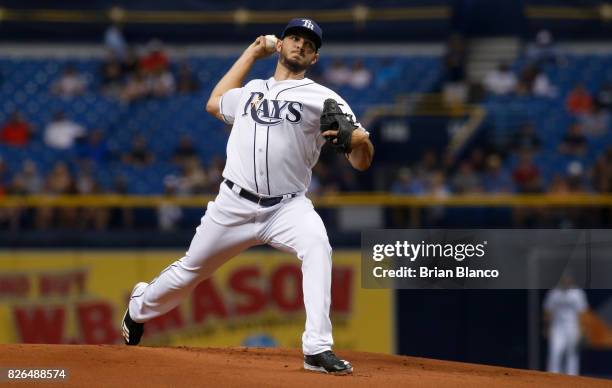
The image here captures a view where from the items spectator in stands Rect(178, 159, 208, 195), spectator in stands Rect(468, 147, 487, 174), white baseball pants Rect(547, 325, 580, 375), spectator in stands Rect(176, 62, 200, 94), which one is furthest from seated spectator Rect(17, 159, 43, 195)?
white baseball pants Rect(547, 325, 580, 375)

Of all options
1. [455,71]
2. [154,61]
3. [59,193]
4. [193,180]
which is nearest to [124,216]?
[59,193]

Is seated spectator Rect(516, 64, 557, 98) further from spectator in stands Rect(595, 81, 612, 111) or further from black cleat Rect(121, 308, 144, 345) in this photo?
black cleat Rect(121, 308, 144, 345)

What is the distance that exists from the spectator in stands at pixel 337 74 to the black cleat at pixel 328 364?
39.8ft

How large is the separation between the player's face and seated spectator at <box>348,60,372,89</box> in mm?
11646

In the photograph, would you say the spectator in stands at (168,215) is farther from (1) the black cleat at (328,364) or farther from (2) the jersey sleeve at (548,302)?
(1) the black cleat at (328,364)

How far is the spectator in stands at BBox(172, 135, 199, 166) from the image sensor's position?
14.7 meters

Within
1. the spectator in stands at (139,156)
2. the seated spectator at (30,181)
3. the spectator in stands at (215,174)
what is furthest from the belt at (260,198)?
the spectator in stands at (139,156)

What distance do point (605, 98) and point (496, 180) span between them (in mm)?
4261

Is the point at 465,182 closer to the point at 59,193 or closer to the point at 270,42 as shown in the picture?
the point at 59,193

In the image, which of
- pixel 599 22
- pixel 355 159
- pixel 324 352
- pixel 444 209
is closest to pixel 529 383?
pixel 324 352

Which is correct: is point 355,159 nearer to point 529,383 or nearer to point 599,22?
point 529,383

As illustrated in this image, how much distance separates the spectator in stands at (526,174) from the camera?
489 inches

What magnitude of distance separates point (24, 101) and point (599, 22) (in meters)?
9.73

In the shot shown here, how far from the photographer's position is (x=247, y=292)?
36.4 ft
